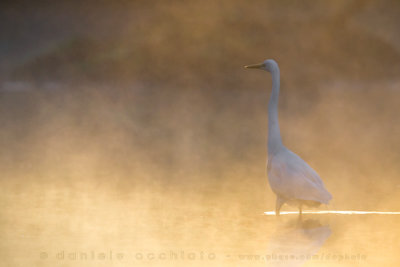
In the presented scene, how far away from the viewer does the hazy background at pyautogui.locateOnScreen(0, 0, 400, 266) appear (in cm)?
289

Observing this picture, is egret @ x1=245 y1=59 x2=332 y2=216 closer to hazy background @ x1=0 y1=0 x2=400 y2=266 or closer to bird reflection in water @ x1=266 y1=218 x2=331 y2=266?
bird reflection in water @ x1=266 y1=218 x2=331 y2=266

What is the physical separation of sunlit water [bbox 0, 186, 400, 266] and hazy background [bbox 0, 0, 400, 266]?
0.05ft

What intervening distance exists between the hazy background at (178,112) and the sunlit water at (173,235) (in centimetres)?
2

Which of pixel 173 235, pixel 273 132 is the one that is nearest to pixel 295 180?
pixel 273 132

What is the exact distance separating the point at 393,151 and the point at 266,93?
16.3 feet

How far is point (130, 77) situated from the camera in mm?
11375

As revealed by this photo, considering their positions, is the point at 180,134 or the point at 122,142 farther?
the point at 180,134

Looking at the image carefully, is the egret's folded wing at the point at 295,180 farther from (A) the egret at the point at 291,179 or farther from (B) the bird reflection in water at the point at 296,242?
(B) the bird reflection in water at the point at 296,242

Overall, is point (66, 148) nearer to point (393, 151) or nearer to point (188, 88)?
point (393, 151)

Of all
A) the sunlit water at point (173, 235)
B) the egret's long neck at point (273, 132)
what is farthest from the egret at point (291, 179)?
the sunlit water at point (173, 235)

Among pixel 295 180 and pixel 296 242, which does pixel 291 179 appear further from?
pixel 296 242

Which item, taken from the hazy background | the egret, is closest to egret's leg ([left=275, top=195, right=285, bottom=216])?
the egret

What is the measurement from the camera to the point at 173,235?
2436 mm

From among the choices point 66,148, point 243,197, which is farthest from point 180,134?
point 243,197
